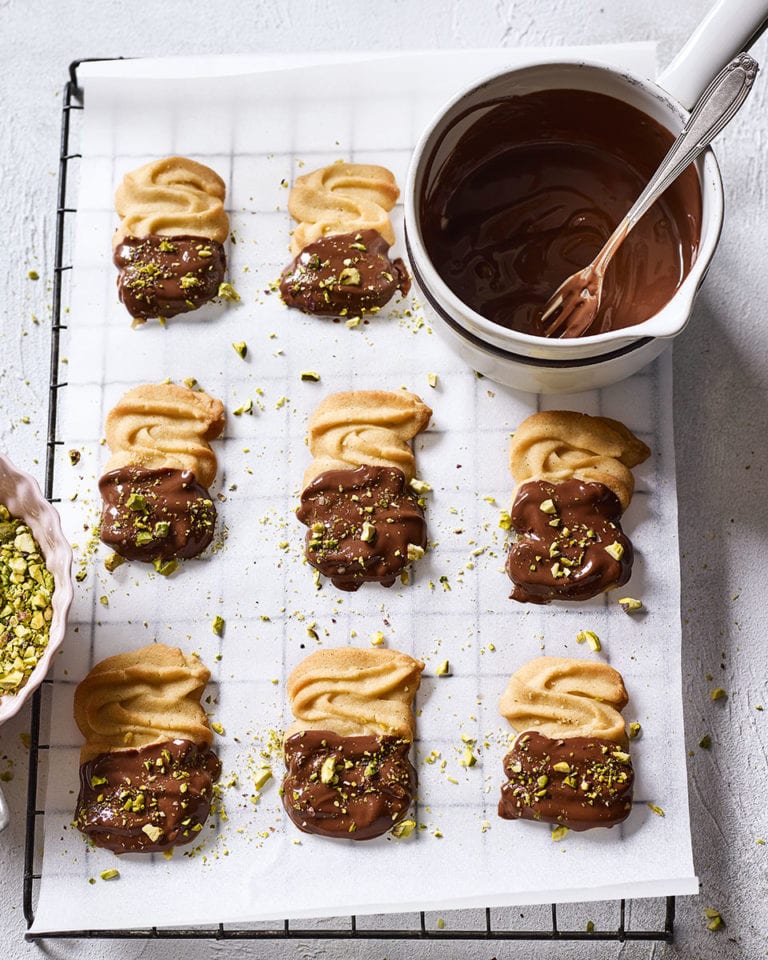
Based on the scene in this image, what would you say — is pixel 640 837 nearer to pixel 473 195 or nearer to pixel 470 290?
pixel 470 290

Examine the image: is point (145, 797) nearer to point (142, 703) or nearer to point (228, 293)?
point (142, 703)

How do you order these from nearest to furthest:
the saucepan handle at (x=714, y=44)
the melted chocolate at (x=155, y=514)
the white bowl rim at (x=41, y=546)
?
the saucepan handle at (x=714, y=44) → the white bowl rim at (x=41, y=546) → the melted chocolate at (x=155, y=514)

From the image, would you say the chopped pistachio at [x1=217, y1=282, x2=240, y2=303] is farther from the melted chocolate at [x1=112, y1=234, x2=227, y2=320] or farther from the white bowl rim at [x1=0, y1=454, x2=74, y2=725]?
the white bowl rim at [x1=0, y1=454, x2=74, y2=725]

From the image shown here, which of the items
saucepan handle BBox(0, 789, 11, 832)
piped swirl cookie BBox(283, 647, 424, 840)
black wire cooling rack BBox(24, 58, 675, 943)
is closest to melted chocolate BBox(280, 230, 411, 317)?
black wire cooling rack BBox(24, 58, 675, 943)

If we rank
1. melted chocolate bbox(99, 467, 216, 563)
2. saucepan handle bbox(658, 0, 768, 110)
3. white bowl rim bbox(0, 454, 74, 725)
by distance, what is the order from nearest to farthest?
1. saucepan handle bbox(658, 0, 768, 110)
2. white bowl rim bbox(0, 454, 74, 725)
3. melted chocolate bbox(99, 467, 216, 563)

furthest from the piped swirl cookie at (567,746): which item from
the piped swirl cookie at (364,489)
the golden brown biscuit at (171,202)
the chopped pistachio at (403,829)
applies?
the golden brown biscuit at (171,202)

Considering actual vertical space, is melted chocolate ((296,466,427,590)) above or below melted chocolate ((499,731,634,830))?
above

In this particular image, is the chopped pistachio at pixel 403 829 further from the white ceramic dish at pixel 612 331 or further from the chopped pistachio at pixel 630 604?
the white ceramic dish at pixel 612 331
